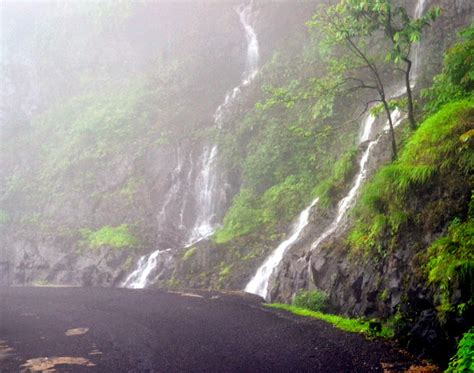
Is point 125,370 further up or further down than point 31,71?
further down

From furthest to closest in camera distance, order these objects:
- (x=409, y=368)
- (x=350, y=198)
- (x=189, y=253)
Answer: (x=189, y=253), (x=350, y=198), (x=409, y=368)

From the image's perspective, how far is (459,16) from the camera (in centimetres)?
2047

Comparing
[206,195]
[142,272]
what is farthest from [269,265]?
[206,195]

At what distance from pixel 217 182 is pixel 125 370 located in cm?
2086

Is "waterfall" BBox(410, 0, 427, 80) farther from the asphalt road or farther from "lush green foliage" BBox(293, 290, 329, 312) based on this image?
the asphalt road

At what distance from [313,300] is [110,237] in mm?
17170

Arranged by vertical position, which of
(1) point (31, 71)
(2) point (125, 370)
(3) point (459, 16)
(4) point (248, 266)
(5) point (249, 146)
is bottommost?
(2) point (125, 370)

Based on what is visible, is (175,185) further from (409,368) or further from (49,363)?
(409,368)

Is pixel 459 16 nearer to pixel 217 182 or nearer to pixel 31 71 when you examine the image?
pixel 217 182

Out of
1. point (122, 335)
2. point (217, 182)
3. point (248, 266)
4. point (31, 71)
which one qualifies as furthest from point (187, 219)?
point (31, 71)

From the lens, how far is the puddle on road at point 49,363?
8406mm

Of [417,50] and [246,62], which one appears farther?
[246,62]

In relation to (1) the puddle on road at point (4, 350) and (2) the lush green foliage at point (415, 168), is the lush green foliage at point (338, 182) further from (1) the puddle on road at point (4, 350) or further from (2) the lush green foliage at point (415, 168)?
(1) the puddle on road at point (4, 350)

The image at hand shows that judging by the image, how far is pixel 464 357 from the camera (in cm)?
670
